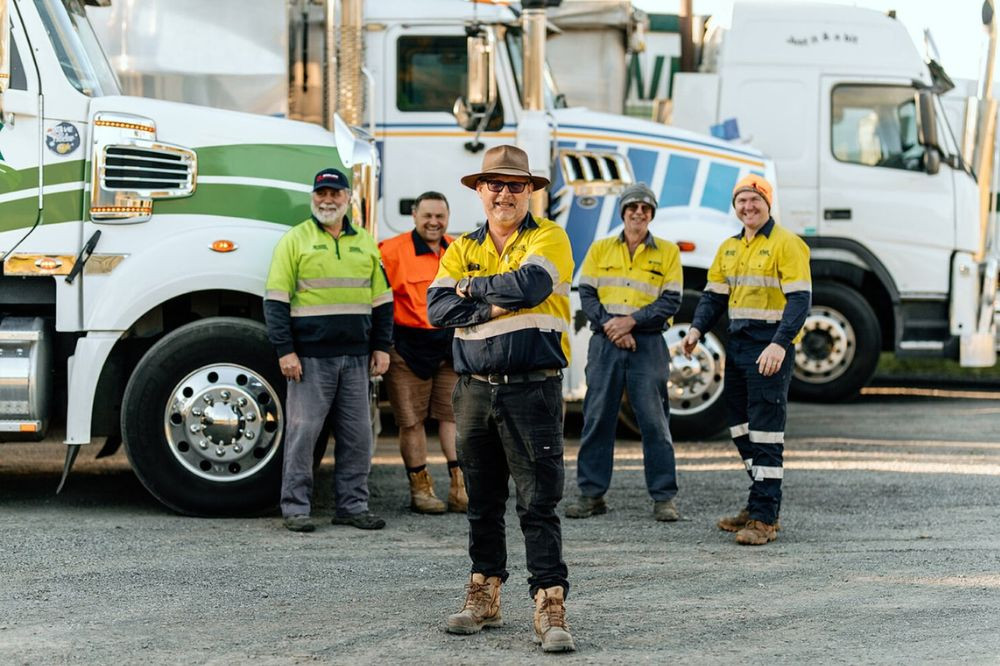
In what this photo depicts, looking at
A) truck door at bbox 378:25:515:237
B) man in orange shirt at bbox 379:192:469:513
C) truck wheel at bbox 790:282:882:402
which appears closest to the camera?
man in orange shirt at bbox 379:192:469:513

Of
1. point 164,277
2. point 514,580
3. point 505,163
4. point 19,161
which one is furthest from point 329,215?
point 505,163

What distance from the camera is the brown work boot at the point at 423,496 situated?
346 inches

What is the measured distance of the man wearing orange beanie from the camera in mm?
7852

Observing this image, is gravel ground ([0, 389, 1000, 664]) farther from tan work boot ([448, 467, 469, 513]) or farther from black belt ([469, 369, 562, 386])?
black belt ([469, 369, 562, 386])

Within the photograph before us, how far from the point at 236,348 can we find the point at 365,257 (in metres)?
0.87

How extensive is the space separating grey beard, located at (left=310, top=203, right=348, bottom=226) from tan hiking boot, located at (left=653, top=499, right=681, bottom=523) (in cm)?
242

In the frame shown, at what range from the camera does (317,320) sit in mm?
8094

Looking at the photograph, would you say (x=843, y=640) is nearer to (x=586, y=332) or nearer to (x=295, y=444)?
(x=295, y=444)

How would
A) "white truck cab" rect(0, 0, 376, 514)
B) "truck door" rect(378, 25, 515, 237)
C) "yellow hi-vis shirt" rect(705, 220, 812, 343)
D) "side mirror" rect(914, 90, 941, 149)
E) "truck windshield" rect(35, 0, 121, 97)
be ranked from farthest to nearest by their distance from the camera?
"side mirror" rect(914, 90, 941, 149) → "truck door" rect(378, 25, 515, 237) → "truck windshield" rect(35, 0, 121, 97) → "white truck cab" rect(0, 0, 376, 514) → "yellow hi-vis shirt" rect(705, 220, 812, 343)

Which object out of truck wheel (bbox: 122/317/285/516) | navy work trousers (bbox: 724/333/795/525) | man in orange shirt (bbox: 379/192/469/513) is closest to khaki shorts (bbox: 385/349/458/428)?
man in orange shirt (bbox: 379/192/469/513)

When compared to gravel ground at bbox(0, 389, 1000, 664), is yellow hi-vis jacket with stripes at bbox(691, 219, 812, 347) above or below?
above

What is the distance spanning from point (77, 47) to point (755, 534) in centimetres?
463

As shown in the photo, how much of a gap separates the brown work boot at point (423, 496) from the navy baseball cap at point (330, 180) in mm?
1820

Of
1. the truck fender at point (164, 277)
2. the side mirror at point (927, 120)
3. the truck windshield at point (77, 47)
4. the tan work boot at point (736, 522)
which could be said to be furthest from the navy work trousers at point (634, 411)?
the side mirror at point (927, 120)
